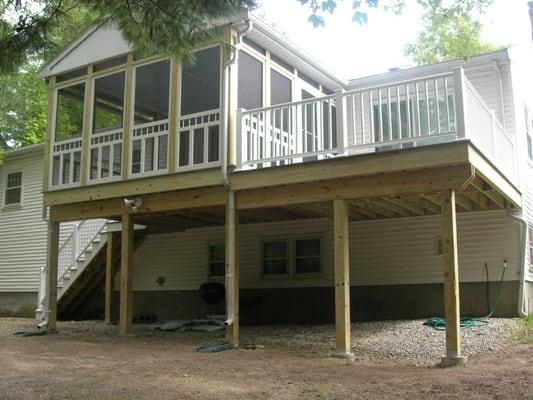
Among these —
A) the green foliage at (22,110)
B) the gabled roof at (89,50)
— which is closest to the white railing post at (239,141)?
the gabled roof at (89,50)

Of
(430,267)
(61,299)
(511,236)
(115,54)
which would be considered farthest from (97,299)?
(511,236)

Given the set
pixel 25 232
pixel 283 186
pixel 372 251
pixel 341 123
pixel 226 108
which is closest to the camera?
pixel 341 123

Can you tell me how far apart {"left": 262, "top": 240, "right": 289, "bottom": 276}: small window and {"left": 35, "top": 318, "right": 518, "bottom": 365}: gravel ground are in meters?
1.66

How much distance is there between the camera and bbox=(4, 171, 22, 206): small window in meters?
18.4

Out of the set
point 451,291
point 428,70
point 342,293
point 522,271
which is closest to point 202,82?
point 428,70

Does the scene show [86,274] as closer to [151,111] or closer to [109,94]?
[151,111]

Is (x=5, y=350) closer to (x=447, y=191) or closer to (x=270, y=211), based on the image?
(x=270, y=211)

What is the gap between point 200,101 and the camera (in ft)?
41.1

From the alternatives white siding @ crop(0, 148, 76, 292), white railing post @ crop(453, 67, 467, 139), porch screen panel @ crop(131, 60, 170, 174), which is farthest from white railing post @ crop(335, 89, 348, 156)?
white siding @ crop(0, 148, 76, 292)

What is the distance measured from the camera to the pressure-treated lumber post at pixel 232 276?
30.9 feet

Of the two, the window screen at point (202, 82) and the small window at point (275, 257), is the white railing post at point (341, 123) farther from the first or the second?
the small window at point (275, 257)

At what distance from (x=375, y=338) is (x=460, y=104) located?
13.3ft

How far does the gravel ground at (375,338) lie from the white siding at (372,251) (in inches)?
49.0

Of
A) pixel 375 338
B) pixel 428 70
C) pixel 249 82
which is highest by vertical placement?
pixel 428 70
